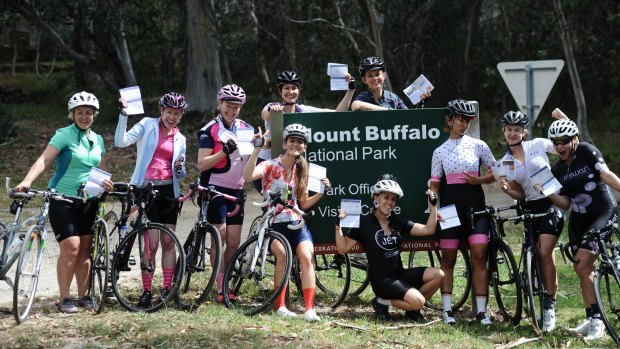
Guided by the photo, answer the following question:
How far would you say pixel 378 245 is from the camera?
8938 millimetres

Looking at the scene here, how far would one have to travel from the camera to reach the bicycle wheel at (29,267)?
8484 millimetres

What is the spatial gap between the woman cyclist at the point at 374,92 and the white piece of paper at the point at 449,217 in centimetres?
141

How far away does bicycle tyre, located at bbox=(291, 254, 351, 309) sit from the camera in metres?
9.60

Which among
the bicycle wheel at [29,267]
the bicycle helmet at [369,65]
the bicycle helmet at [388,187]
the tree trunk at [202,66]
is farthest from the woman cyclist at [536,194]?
the tree trunk at [202,66]

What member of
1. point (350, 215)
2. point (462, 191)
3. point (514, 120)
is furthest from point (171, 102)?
point (514, 120)

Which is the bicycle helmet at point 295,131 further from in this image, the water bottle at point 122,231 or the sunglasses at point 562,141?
the sunglasses at point 562,141

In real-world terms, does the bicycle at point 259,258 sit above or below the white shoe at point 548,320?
above

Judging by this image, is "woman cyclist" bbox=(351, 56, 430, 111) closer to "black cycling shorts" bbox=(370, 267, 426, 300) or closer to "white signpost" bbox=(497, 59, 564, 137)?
"black cycling shorts" bbox=(370, 267, 426, 300)

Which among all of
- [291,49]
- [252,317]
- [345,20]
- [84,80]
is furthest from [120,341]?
[84,80]

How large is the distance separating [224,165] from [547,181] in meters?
3.02

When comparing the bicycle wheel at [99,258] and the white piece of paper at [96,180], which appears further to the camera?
the bicycle wheel at [99,258]

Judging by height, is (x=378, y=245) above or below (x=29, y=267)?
above

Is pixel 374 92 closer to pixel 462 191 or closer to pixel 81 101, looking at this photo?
pixel 462 191

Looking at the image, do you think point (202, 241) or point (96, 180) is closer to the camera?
point (96, 180)
